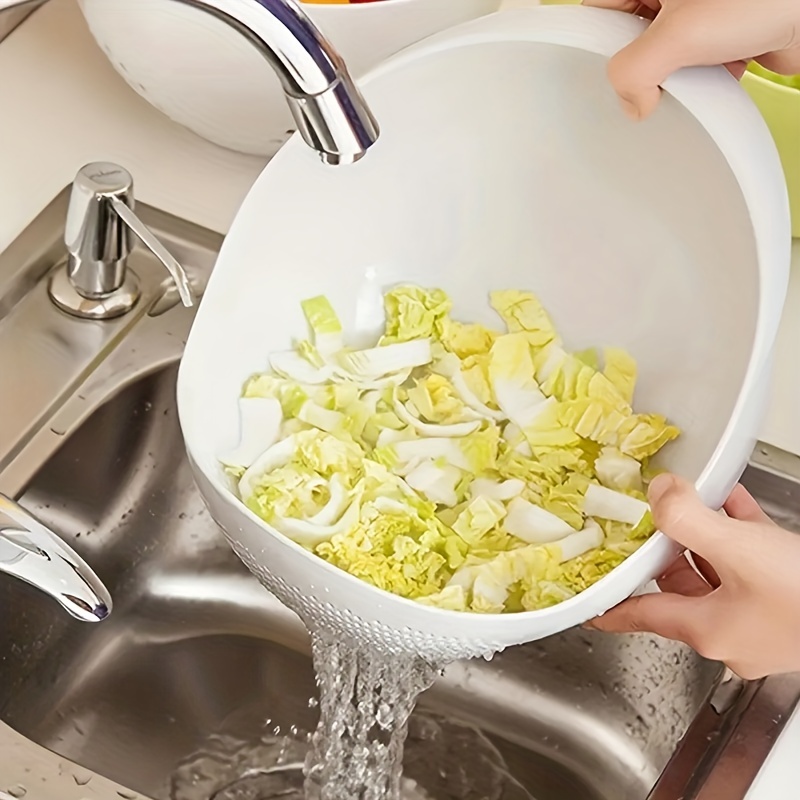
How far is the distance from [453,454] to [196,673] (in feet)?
0.94

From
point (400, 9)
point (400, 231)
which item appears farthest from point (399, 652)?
point (400, 9)

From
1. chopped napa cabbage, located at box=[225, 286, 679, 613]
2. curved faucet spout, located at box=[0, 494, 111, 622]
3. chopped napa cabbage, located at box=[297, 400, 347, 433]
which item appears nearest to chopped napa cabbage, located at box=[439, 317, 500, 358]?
chopped napa cabbage, located at box=[225, 286, 679, 613]

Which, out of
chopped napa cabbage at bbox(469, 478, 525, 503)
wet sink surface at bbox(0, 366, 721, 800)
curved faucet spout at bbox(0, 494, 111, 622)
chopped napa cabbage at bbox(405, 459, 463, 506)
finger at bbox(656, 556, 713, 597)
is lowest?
wet sink surface at bbox(0, 366, 721, 800)

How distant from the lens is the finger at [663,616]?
0.73m

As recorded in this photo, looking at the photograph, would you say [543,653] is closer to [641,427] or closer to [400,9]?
[641,427]

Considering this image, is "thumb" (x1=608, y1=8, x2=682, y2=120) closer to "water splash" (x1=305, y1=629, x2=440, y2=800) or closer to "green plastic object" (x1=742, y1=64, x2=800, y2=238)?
"green plastic object" (x1=742, y1=64, x2=800, y2=238)

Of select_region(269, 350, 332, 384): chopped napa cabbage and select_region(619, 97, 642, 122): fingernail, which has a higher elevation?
select_region(619, 97, 642, 122): fingernail

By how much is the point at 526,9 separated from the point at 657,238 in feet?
0.54

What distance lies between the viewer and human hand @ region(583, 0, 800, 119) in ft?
2.35

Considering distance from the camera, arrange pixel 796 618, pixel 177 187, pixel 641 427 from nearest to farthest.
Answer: pixel 796 618
pixel 641 427
pixel 177 187

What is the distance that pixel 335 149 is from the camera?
0.53m

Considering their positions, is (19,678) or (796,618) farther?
(19,678)

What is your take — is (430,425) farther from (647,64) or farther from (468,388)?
(647,64)

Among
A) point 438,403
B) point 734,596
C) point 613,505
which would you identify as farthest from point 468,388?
point 734,596
